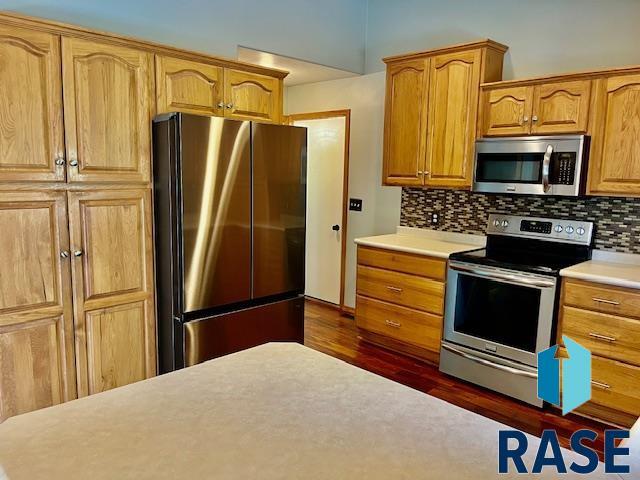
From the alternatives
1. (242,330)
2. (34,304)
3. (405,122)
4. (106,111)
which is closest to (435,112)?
(405,122)

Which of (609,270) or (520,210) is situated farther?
(520,210)

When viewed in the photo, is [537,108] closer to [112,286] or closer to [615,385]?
[615,385]

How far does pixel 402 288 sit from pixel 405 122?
1331mm

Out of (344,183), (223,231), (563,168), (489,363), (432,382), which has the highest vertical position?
(563,168)

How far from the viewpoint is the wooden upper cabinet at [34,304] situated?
2268 mm

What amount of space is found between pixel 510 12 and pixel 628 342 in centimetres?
243

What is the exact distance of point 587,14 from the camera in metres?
3.14

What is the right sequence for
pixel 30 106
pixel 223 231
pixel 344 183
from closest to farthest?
pixel 30 106 < pixel 223 231 < pixel 344 183

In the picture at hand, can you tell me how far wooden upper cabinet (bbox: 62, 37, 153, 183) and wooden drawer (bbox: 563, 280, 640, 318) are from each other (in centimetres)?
254

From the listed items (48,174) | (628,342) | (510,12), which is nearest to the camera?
(48,174)

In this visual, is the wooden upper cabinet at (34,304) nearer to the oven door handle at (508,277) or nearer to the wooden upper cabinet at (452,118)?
the oven door handle at (508,277)

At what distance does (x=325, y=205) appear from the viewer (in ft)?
16.6

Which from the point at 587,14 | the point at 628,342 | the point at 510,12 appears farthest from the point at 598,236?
the point at 510,12

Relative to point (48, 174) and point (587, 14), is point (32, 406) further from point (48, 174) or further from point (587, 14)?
point (587, 14)
